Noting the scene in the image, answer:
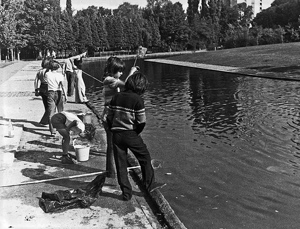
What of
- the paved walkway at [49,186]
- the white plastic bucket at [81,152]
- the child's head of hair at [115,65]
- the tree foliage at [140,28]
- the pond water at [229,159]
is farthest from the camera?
the tree foliage at [140,28]

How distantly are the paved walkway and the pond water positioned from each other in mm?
802

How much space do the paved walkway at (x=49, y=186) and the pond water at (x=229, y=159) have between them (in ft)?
2.63

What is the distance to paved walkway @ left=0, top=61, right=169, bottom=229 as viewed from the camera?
511 cm

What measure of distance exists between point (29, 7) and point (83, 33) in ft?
38.2

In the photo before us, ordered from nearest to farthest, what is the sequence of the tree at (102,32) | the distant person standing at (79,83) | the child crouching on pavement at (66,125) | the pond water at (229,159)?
the pond water at (229,159), the child crouching on pavement at (66,125), the distant person standing at (79,83), the tree at (102,32)

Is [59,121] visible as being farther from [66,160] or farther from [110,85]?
[110,85]

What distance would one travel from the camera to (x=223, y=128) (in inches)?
435

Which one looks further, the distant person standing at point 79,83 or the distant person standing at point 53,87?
the distant person standing at point 79,83

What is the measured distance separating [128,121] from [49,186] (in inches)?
72.4

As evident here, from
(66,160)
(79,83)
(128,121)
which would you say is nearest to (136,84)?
(128,121)

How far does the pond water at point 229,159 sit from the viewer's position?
5809mm

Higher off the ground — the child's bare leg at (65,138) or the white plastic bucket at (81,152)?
the child's bare leg at (65,138)

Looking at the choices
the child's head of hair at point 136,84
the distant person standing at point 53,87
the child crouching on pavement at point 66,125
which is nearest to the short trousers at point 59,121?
the child crouching on pavement at point 66,125

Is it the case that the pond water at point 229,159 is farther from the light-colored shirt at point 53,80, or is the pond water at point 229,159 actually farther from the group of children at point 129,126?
the light-colored shirt at point 53,80
